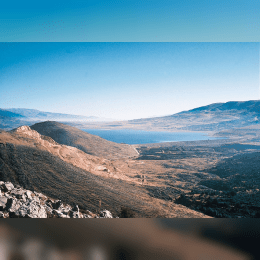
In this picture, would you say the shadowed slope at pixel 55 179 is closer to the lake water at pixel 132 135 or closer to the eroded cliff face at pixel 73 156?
the eroded cliff face at pixel 73 156

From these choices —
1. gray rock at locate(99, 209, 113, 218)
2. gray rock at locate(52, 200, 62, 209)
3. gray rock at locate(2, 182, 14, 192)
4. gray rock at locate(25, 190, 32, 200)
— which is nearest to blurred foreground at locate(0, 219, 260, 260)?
gray rock at locate(99, 209, 113, 218)

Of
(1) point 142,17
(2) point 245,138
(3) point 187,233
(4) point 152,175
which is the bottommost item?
(3) point 187,233

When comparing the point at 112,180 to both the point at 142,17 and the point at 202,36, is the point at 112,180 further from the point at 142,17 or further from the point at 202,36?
the point at 202,36

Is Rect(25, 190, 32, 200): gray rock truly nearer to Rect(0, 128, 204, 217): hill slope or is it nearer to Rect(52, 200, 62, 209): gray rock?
Rect(0, 128, 204, 217): hill slope

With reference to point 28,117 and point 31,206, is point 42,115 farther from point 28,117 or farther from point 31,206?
point 31,206

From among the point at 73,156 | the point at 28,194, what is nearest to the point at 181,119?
the point at 73,156

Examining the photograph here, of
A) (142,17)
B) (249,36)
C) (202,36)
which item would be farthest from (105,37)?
(249,36)
